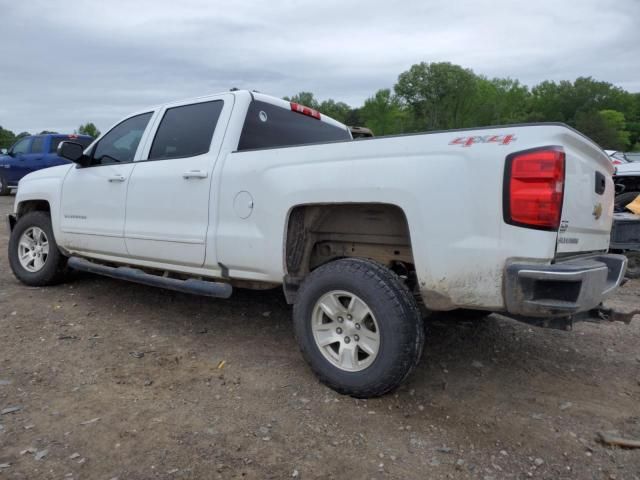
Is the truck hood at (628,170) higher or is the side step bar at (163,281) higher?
the truck hood at (628,170)

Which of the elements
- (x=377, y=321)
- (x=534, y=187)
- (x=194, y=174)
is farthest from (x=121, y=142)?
(x=534, y=187)

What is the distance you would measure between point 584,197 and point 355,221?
4.29 feet

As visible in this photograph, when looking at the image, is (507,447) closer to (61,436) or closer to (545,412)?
(545,412)

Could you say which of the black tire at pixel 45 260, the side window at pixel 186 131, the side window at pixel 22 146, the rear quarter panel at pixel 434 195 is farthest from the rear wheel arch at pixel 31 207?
the side window at pixel 22 146

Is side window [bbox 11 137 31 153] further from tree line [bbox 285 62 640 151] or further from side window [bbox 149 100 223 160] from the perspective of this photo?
tree line [bbox 285 62 640 151]

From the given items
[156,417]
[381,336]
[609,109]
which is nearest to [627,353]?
[381,336]

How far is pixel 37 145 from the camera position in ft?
48.4

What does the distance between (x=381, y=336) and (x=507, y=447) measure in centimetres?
82

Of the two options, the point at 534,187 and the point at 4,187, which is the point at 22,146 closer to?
the point at 4,187

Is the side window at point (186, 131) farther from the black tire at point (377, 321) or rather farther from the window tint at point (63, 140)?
the window tint at point (63, 140)

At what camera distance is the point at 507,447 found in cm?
242

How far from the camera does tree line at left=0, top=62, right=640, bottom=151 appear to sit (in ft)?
187

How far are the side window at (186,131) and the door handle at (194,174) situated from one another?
195 millimetres

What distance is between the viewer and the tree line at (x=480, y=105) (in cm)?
5691
